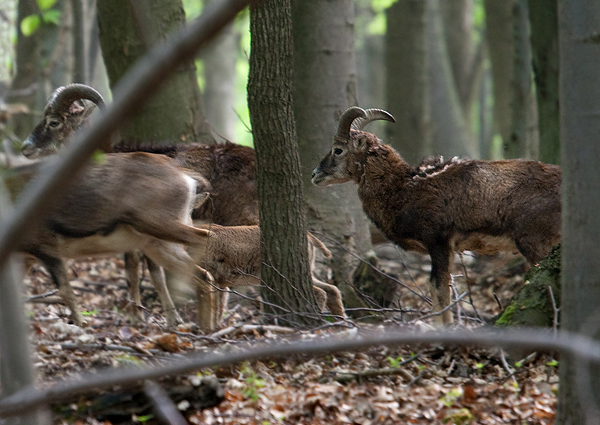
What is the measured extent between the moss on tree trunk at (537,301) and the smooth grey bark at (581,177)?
1781 millimetres

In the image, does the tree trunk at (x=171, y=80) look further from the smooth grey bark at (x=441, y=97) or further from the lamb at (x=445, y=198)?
the smooth grey bark at (x=441, y=97)

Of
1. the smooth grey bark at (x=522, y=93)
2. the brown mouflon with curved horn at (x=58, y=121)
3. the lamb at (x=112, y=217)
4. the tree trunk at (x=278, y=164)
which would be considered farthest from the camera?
the smooth grey bark at (x=522, y=93)

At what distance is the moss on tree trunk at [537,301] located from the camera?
572 centimetres

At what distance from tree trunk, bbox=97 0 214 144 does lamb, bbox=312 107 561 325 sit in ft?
8.95

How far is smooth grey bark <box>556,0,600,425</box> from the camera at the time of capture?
3828mm

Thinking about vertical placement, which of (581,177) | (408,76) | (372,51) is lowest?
(581,177)

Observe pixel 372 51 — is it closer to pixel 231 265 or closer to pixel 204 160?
pixel 204 160

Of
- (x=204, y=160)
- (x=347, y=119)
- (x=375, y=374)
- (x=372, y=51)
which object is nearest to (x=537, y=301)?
(x=375, y=374)

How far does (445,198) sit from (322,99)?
2.09 metres

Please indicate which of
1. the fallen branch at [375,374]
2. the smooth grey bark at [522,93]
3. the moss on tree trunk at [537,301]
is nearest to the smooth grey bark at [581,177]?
the fallen branch at [375,374]

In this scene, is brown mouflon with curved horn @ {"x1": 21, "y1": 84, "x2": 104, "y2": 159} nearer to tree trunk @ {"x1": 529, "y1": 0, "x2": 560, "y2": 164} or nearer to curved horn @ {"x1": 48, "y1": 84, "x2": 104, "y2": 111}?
curved horn @ {"x1": 48, "y1": 84, "x2": 104, "y2": 111}

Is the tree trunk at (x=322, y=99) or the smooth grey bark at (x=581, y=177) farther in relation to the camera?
the tree trunk at (x=322, y=99)

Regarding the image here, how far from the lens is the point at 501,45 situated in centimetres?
1945

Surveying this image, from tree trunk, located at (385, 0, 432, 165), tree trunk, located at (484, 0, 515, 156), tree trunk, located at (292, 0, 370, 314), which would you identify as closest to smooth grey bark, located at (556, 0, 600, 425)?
tree trunk, located at (292, 0, 370, 314)
